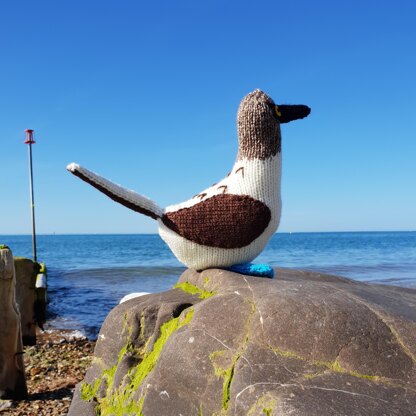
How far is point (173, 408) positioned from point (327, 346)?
1.13 metres

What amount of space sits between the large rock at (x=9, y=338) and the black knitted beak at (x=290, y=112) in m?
3.84

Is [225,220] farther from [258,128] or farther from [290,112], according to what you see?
[290,112]

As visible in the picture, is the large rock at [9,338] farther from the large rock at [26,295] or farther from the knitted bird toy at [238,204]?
the large rock at [26,295]

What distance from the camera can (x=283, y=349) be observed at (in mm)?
3098

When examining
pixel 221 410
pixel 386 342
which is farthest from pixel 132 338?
pixel 386 342

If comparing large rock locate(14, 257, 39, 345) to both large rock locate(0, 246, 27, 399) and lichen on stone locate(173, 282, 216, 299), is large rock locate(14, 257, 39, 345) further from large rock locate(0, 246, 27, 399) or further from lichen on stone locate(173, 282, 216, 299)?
lichen on stone locate(173, 282, 216, 299)

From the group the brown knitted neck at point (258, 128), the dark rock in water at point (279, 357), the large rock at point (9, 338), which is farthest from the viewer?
the large rock at point (9, 338)

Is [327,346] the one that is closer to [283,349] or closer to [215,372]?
[283,349]

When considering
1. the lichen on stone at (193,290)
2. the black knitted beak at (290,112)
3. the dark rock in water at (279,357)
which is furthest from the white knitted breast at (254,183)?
the dark rock in water at (279,357)

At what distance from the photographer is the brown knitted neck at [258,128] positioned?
471 cm

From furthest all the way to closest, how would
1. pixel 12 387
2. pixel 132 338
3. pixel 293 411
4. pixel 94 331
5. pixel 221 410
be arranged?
pixel 94 331, pixel 12 387, pixel 132 338, pixel 221 410, pixel 293 411

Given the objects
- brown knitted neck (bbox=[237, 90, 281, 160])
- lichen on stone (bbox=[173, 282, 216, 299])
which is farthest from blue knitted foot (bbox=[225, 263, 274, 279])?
brown knitted neck (bbox=[237, 90, 281, 160])

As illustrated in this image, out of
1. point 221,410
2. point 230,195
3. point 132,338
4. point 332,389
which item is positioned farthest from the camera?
point 230,195

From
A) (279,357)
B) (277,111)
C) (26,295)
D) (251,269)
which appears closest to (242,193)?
(251,269)
